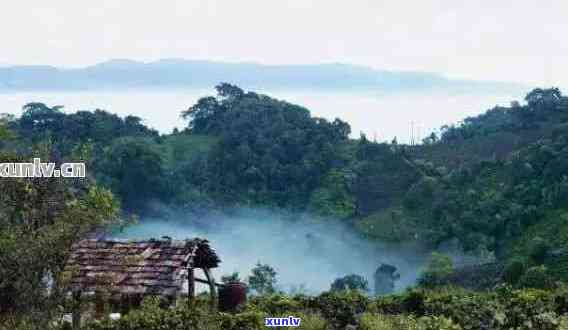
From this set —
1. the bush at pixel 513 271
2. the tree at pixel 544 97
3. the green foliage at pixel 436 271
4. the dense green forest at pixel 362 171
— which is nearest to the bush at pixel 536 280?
the dense green forest at pixel 362 171

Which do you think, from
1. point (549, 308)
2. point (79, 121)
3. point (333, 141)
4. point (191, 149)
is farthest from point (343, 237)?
point (549, 308)

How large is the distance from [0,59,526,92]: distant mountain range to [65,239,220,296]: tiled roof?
→ 244ft

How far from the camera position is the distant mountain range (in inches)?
3728

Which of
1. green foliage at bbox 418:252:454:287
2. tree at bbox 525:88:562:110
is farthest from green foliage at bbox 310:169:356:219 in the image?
tree at bbox 525:88:562:110

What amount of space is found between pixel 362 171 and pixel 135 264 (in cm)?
4069

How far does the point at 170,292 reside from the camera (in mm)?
17641

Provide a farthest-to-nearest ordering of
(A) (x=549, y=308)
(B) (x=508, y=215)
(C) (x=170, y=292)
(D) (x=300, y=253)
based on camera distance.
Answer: (D) (x=300, y=253) → (B) (x=508, y=215) → (A) (x=549, y=308) → (C) (x=170, y=292)

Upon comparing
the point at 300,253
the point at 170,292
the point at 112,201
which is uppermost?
the point at 112,201

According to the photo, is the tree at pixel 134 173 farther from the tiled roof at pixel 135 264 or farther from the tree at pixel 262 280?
the tiled roof at pixel 135 264

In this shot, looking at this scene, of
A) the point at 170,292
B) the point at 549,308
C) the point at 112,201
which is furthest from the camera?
the point at 549,308

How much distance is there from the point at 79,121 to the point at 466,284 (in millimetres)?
35781

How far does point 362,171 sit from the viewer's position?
5803 cm

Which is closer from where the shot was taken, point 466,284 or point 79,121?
point 466,284

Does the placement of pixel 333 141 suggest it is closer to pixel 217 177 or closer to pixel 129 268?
pixel 217 177
